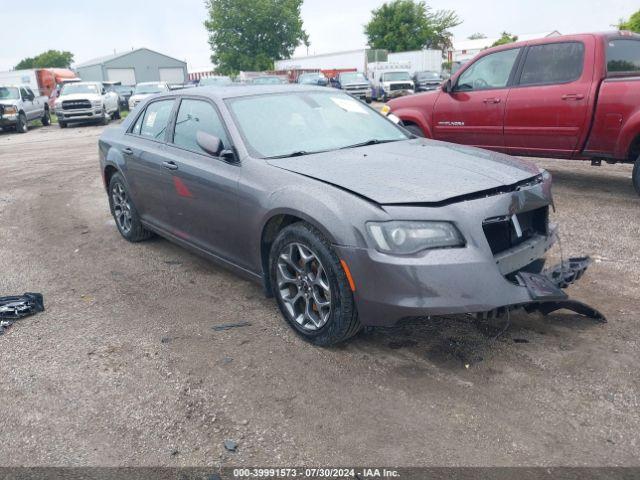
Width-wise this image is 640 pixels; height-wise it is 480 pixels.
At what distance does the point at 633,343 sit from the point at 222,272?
323 centimetres

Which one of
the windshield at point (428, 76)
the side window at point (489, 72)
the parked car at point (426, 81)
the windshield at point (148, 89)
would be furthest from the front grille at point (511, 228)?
the windshield at point (428, 76)

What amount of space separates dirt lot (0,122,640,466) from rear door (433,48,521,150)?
2.99 metres

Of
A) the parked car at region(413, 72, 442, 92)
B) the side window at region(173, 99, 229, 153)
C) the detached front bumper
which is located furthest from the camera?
the parked car at region(413, 72, 442, 92)

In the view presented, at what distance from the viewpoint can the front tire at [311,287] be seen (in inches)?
125

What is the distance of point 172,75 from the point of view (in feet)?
226

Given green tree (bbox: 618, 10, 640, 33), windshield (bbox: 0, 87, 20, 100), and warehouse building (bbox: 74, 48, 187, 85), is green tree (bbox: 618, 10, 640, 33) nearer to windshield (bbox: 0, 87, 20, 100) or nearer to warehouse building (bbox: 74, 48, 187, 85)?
windshield (bbox: 0, 87, 20, 100)

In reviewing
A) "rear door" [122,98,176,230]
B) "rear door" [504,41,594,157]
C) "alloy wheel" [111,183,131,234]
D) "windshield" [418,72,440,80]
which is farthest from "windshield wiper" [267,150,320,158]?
"windshield" [418,72,440,80]

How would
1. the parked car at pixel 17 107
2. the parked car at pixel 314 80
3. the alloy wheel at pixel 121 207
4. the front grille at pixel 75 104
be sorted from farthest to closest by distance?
the parked car at pixel 314 80 → the front grille at pixel 75 104 → the parked car at pixel 17 107 → the alloy wheel at pixel 121 207

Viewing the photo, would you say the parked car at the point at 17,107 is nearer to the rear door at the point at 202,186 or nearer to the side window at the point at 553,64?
the rear door at the point at 202,186

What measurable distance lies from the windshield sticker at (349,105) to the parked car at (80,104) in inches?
780

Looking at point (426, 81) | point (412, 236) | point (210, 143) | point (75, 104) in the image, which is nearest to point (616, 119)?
point (412, 236)

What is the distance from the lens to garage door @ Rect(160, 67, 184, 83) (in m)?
67.8

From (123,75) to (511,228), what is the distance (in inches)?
2720

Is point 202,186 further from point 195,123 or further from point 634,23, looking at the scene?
point 634,23
